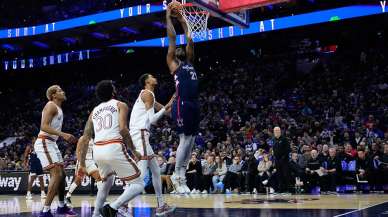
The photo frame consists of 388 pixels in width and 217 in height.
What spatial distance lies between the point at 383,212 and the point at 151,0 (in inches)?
817

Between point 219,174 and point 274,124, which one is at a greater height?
point 274,124

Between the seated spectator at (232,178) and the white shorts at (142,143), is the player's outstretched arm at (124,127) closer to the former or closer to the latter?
the white shorts at (142,143)

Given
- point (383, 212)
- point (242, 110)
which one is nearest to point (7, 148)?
point (242, 110)

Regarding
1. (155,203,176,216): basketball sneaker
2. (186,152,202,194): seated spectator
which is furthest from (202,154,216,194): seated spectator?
(155,203,176,216): basketball sneaker

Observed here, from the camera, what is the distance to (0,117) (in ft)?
106

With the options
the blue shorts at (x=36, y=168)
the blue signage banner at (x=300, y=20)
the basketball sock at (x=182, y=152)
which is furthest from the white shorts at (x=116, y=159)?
the blue signage banner at (x=300, y=20)

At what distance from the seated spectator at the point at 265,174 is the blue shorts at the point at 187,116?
8035mm

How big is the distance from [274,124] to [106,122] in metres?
13.3

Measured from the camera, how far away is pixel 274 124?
19.1 meters

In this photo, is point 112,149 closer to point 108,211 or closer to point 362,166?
point 108,211

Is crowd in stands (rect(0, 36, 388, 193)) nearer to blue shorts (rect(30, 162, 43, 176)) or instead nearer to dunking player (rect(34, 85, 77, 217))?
blue shorts (rect(30, 162, 43, 176))

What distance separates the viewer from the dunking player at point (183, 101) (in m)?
6.58

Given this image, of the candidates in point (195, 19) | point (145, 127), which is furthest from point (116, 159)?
point (195, 19)

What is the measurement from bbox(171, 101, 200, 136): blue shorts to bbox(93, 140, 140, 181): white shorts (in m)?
0.77
